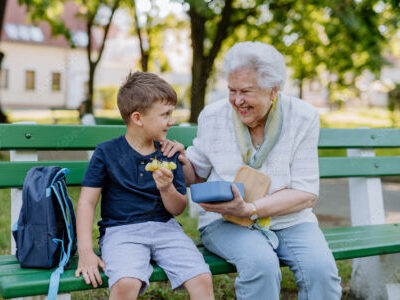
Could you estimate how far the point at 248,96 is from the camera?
7.98 ft

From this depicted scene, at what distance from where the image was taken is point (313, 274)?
2213mm

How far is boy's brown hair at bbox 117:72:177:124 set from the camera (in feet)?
7.60

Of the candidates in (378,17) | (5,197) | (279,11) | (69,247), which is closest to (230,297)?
(69,247)

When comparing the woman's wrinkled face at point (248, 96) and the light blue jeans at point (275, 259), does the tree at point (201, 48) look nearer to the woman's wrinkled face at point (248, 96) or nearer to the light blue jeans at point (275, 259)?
the woman's wrinkled face at point (248, 96)

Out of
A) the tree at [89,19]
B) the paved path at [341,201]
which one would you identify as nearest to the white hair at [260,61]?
the paved path at [341,201]

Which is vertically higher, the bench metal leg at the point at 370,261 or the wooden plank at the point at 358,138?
the wooden plank at the point at 358,138

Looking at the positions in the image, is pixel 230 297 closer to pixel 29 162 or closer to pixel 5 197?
pixel 29 162

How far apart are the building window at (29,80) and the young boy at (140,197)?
39.0 meters

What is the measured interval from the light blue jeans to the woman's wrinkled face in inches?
20.8

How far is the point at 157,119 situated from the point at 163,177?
0.31m

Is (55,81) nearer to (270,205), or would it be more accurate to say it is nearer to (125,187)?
(125,187)

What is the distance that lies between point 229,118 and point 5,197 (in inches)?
141

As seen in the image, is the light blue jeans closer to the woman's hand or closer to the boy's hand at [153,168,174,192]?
the woman's hand

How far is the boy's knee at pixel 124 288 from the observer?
2.00 metres
